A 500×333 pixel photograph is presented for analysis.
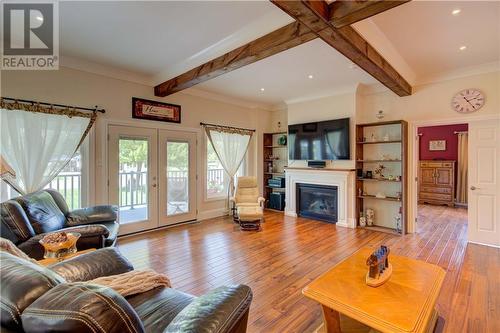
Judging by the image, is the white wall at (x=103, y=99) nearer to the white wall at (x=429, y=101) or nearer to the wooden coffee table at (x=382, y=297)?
the white wall at (x=429, y=101)

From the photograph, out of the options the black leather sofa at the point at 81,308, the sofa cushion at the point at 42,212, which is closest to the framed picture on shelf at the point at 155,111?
the sofa cushion at the point at 42,212

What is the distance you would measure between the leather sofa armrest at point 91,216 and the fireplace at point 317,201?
371cm

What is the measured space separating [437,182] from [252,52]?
686 cm

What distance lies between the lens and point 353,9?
6.28 ft

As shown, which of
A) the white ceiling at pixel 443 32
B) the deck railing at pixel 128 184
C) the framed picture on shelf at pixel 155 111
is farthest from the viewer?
the framed picture on shelf at pixel 155 111

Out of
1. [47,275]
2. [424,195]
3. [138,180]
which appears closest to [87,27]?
[138,180]

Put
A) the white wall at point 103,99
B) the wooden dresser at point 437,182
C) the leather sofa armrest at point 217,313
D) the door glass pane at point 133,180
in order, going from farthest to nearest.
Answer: the wooden dresser at point 437,182
the door glass pane at point 133,180
the white wall at point 103,99
the leather sofa armrest at point 217,313

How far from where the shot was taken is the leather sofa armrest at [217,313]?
1053 millimetres

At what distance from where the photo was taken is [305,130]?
537 cm

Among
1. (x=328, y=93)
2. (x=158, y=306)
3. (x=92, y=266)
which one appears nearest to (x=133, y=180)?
(x=92, y=266)

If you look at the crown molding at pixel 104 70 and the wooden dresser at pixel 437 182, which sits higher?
the crown molding at pixel 104 70

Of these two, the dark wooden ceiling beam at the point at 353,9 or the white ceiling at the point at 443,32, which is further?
the white ceiling at the point at 443,32

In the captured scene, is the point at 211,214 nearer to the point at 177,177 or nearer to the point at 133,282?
the point at 177,177

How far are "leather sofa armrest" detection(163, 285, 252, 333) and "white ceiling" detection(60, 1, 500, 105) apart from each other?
2.39 m
